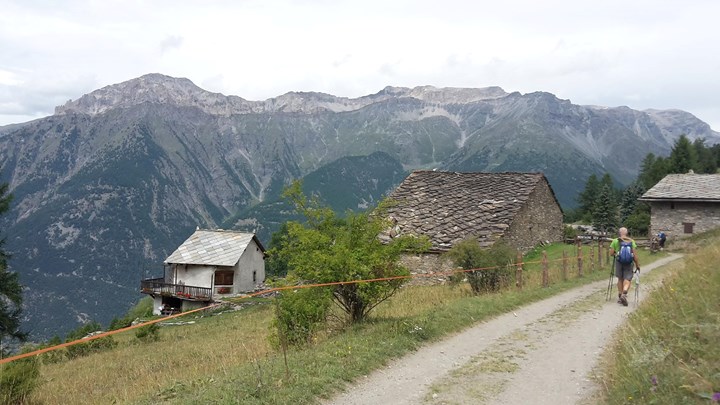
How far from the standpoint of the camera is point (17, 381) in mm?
10391

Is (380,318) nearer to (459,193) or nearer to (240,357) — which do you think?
(240,357)

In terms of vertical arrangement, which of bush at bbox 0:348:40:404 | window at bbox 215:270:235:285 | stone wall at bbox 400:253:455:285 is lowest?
window at bbox 215:270:235:285

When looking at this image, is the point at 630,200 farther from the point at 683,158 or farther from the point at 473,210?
the point at 473,210

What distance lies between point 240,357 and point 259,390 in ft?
14.6

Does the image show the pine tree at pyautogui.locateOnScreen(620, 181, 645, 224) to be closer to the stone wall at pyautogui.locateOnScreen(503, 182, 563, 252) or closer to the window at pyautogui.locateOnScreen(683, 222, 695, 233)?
the window at pyautogui.locateOnScreen(683, 222, 695, 233)

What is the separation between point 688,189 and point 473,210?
62.6ft

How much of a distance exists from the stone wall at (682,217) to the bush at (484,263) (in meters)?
24.7

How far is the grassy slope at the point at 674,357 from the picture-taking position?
17.5 ft

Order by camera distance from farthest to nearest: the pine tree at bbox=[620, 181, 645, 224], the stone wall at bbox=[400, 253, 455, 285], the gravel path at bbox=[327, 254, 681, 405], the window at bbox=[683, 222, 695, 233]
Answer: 1. the pine tree at bbox=[620, 181, 645, 224]
2. the window at bbox=[683, 222, 695, 233]
3. the stone wall at bbox=[400, 253, 455, 285]
4. the gravel path at bbox=[327, 254, 681, 405]

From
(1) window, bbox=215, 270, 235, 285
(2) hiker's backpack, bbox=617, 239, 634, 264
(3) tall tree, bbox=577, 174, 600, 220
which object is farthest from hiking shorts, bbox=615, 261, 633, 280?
(3) tall tree, bbox=577, 174, 600, 220

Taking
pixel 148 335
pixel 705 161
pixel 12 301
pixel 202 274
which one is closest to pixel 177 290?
pixel 202 274

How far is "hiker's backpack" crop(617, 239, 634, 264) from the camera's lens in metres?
13.8

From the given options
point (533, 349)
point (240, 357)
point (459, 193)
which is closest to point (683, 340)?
point (533, 349)

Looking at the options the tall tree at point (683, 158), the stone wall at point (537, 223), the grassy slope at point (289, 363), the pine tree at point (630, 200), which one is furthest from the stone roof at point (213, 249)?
the tall tree at point (683, 158)
